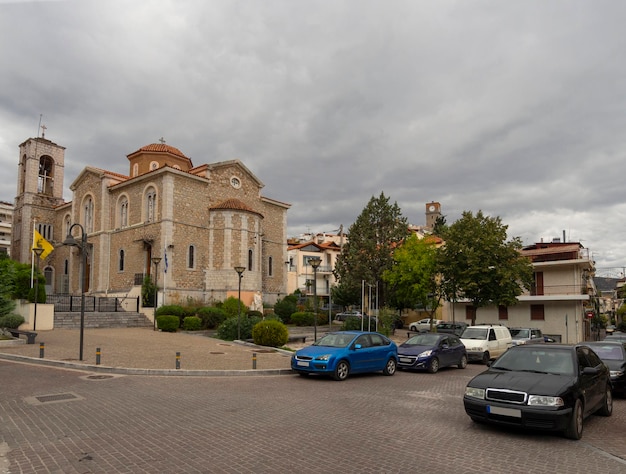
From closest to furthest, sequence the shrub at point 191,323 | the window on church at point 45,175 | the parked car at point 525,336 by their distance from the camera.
Answer: the parked car at point 525,336 → the shrub at point 191,323 → the window on church at point 45,175

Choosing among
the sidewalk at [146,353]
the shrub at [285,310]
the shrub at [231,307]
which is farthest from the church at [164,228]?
the sidewalk at [146,353]

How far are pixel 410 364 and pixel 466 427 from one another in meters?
7.79

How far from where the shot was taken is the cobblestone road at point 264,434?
19.5 feet

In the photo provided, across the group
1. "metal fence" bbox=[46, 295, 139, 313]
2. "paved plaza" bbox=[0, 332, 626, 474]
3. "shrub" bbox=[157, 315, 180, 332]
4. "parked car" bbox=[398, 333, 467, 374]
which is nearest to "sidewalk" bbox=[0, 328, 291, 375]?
"paved plaza" bbox=[0, 332, 626, 474]

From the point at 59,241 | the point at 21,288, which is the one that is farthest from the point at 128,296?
the point at 59,241

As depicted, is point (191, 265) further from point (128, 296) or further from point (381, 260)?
point (381, 260)

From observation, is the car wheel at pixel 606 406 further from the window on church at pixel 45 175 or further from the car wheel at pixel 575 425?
the window on church at pixel 45 175

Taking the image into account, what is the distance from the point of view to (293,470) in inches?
224

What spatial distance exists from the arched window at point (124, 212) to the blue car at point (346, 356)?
1159 inches

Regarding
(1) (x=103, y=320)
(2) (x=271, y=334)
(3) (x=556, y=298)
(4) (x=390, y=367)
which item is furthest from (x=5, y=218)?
(4) (x=390, y=367)

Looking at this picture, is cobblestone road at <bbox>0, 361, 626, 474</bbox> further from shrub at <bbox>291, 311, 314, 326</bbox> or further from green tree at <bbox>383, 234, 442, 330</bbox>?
shrub at <bbox>291, 311, 314, 326</bbox>

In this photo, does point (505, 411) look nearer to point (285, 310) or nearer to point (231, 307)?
point (231, 307)

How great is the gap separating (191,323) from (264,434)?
859 inches

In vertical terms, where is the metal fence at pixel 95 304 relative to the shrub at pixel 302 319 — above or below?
above
